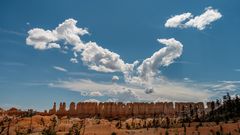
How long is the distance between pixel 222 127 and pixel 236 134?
446 cm

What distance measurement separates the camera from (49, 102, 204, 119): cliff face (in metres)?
120

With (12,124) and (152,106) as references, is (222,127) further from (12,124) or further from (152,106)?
(152,106)

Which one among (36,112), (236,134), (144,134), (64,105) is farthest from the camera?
(64,105)

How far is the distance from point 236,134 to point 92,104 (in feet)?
277

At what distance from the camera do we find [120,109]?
4904 inches

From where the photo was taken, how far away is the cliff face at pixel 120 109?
394 feet

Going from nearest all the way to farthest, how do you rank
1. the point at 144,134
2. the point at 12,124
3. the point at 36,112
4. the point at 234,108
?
the point at 144,134
the point at 234,108
the point at 12,124
the point at 36,112

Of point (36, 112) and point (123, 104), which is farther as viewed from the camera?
point (123, 104)

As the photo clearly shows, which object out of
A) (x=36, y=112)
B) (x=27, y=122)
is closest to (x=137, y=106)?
(x=36, y=112)

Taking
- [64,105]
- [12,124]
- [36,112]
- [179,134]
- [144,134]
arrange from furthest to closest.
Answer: [64,105] → [36,112] → [12,124] → [144,134] → [179,134]

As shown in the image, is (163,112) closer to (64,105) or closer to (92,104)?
(92,104)

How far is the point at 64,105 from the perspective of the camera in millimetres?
122500

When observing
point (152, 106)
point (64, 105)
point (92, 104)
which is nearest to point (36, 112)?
point (64, 105)

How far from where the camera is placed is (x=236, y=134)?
152 feet
